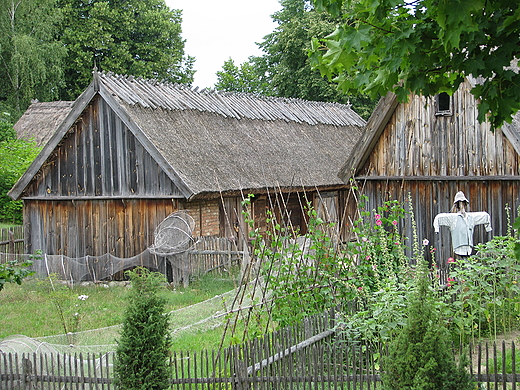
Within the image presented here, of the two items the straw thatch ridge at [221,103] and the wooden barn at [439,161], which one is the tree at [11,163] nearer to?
the straw thatch ridge at [221,103]

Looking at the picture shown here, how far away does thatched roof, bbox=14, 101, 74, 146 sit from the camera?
2916 centimetres

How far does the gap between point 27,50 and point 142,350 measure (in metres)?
30.5

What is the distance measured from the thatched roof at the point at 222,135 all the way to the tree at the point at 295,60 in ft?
27.3

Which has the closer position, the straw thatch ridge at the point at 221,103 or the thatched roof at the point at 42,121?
the straw thatch ridge at the point at 221,103

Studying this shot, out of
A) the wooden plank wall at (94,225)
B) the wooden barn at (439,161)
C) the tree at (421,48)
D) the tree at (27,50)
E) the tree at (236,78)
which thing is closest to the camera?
the tree at (421,48)

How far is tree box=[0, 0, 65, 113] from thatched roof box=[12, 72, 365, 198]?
1627 cm

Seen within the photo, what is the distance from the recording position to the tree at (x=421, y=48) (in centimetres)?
439

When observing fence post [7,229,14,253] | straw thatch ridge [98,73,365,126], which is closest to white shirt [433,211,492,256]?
straw thatch ridge [98,73,365,126]

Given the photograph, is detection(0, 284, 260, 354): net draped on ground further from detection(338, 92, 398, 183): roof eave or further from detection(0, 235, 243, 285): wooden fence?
detection(338, 92, 398, 183): roof eave

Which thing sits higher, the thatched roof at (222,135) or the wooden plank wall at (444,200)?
the thatched roof at (222,135)

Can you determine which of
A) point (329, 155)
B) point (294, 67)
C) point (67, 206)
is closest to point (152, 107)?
point (67, 206)

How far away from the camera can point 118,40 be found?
1467 inches

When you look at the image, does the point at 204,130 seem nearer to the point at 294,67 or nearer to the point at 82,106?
the point at 82,106

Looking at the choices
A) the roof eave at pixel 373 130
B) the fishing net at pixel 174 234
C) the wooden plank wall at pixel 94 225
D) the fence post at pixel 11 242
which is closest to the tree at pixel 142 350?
the roof eave at pixel 373 130
